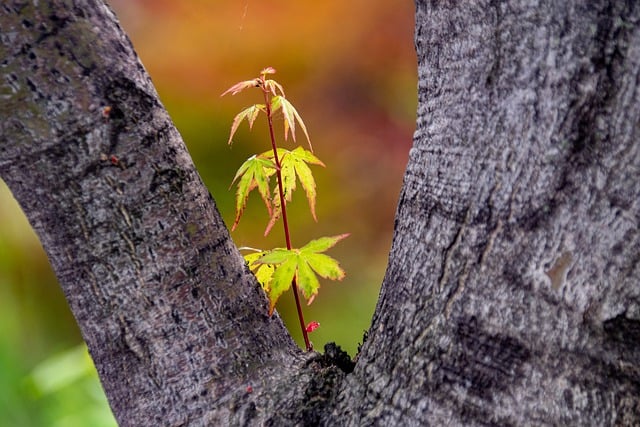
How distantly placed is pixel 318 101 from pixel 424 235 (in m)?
1.68

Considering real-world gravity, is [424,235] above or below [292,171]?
below

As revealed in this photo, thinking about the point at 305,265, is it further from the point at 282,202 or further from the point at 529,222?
the point at 529,222

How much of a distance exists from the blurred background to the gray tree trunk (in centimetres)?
150

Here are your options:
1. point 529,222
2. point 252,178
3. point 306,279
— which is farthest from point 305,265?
point 529,222

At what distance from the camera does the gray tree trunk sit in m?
0.51

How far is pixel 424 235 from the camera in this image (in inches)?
23.4

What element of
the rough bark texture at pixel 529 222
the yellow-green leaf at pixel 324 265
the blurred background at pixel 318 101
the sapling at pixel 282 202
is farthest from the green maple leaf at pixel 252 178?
the blurred background at pixel 318 101

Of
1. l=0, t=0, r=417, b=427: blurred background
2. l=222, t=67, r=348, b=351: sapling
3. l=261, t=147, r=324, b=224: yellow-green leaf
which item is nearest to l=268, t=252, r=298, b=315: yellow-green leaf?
l=222, t=67, r=348, b=351: sapling

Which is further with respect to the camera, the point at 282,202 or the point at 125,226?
the point at 282,202

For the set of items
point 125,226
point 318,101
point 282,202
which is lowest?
point 125,226

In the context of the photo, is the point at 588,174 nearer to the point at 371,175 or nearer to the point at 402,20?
the point at 371,175

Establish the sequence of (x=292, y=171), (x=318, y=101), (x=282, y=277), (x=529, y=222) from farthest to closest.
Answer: (x=318, y=101), (x=292, y=171), (x=282, y=277), (x=529, y=222)

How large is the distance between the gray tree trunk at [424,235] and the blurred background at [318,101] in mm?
1495

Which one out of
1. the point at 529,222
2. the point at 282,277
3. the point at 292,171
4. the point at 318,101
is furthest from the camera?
the point at 318,101
